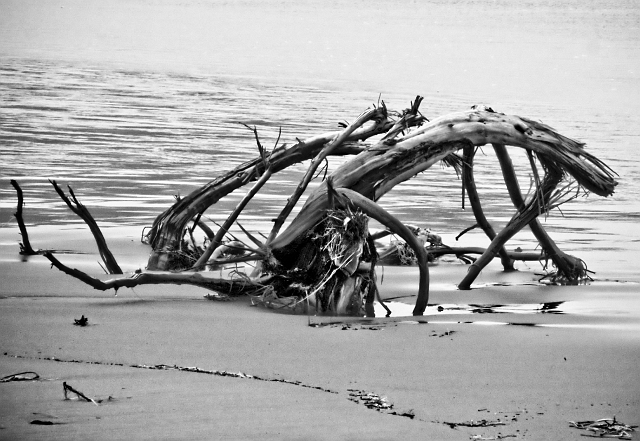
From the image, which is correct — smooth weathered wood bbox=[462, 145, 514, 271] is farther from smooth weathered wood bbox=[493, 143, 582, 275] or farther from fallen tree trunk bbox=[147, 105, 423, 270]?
fallen tree trunk bbox=[147, 105, 423, 270]

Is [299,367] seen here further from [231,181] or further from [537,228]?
[231,181]

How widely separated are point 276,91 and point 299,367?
20813 millimetres

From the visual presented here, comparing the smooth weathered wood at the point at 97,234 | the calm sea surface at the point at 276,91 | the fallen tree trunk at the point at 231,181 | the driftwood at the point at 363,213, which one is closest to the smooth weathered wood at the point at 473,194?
the driftwood at the point at 363,213

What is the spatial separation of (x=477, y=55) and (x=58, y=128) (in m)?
21.2

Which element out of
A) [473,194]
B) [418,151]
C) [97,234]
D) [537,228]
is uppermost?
[418,151]

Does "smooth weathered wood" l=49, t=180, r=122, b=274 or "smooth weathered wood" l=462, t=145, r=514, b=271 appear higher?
"smooth weathered wood" l=462, t=145, r=514, b=271

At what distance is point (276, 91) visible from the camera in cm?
2556

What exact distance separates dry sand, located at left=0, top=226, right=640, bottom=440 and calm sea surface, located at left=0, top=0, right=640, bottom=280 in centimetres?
293

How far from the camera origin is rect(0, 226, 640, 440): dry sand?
4.31 meters

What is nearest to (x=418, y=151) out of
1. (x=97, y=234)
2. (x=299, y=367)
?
(x=299, y=367)

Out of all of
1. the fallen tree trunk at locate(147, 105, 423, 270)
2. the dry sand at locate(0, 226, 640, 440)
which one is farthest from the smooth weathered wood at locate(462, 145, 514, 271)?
the dry sand at locate(0, 226, 640, 440)

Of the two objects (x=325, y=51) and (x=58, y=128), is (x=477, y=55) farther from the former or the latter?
(x=58, y=128)

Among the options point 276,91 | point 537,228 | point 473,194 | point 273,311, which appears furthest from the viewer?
point 276,91

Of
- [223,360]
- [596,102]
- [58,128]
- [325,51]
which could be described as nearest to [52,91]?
[58,128]
